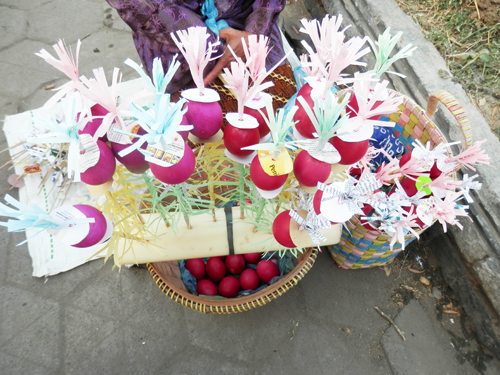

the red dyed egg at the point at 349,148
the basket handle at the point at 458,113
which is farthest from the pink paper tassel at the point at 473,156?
the red dyed egg at the point at 349,148

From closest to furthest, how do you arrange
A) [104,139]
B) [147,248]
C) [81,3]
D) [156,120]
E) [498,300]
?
[156,120]
[104,139]
[147,248]
[498,300]
[81,3]

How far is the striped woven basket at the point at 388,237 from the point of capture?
801 millimetres

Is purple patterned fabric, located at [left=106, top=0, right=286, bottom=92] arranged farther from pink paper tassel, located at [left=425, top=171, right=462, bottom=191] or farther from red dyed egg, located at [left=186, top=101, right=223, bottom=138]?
pink paper tassel, located at [left=425, top=171, right=462, bottom=191]

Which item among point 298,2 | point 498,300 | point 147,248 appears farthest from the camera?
point 298,2

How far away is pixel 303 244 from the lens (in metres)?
0.57

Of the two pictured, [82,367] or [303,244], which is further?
[82,367]

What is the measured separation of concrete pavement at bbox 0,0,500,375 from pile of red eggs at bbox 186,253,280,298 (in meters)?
0.15

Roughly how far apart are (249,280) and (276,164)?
24.7 inches

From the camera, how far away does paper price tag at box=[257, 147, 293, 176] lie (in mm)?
473

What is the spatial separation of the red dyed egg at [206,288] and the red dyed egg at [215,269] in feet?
0.10

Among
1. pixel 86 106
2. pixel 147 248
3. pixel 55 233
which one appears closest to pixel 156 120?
pixel 86 106

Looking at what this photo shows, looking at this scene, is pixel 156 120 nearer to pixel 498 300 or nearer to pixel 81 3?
pixel 498 300

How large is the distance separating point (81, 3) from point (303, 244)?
2.24 meters

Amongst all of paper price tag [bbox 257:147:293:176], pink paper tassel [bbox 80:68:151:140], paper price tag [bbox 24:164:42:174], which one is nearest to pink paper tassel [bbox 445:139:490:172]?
paper price tag [bbox 257:147:293:176]
